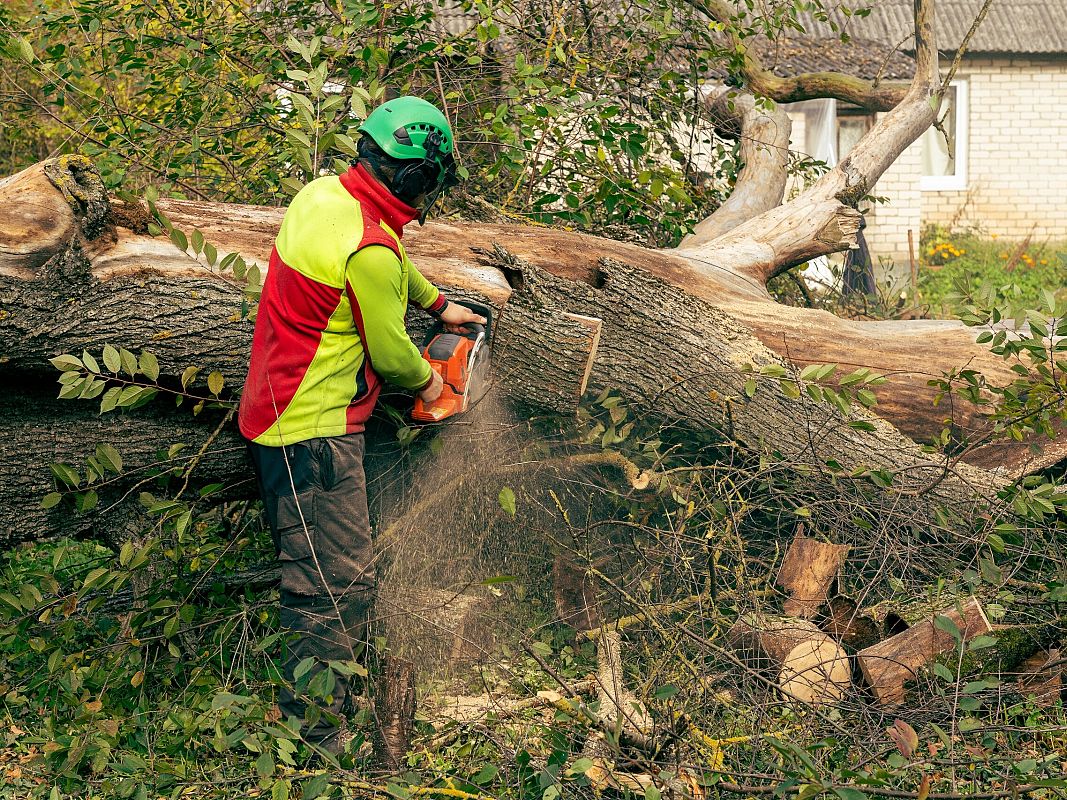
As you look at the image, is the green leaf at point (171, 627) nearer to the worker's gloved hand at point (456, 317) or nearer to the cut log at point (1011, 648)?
the worker's gloved hand at point (456, 317)

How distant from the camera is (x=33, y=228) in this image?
3637 millimetres

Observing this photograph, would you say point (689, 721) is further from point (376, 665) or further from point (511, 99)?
point (511, 99)

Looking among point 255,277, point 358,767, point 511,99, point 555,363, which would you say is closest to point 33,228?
point 255,277

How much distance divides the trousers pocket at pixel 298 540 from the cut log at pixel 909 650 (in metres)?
2.11

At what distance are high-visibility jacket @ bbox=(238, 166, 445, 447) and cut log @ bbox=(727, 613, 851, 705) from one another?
1613 mm

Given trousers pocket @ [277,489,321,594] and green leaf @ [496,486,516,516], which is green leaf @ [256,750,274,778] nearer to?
trousers pocket @ [277,489,321,594]

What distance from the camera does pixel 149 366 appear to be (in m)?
3.55

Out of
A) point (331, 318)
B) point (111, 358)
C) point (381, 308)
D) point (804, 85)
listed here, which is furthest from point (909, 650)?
point (804, 85)

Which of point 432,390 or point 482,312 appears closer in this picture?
point 432,390

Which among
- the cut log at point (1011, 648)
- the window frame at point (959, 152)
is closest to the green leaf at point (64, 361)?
the cut log at point (1011, 648)

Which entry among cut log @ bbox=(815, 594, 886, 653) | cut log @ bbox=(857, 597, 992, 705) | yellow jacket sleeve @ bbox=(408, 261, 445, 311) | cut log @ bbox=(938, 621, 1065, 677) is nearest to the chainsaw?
yellow jacket sleeve @ bbox=(408, 261, 445, 311)

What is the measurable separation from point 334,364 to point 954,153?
17.1 metres

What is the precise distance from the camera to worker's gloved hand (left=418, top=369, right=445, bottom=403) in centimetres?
364

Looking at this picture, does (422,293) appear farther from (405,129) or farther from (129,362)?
(129,362)
